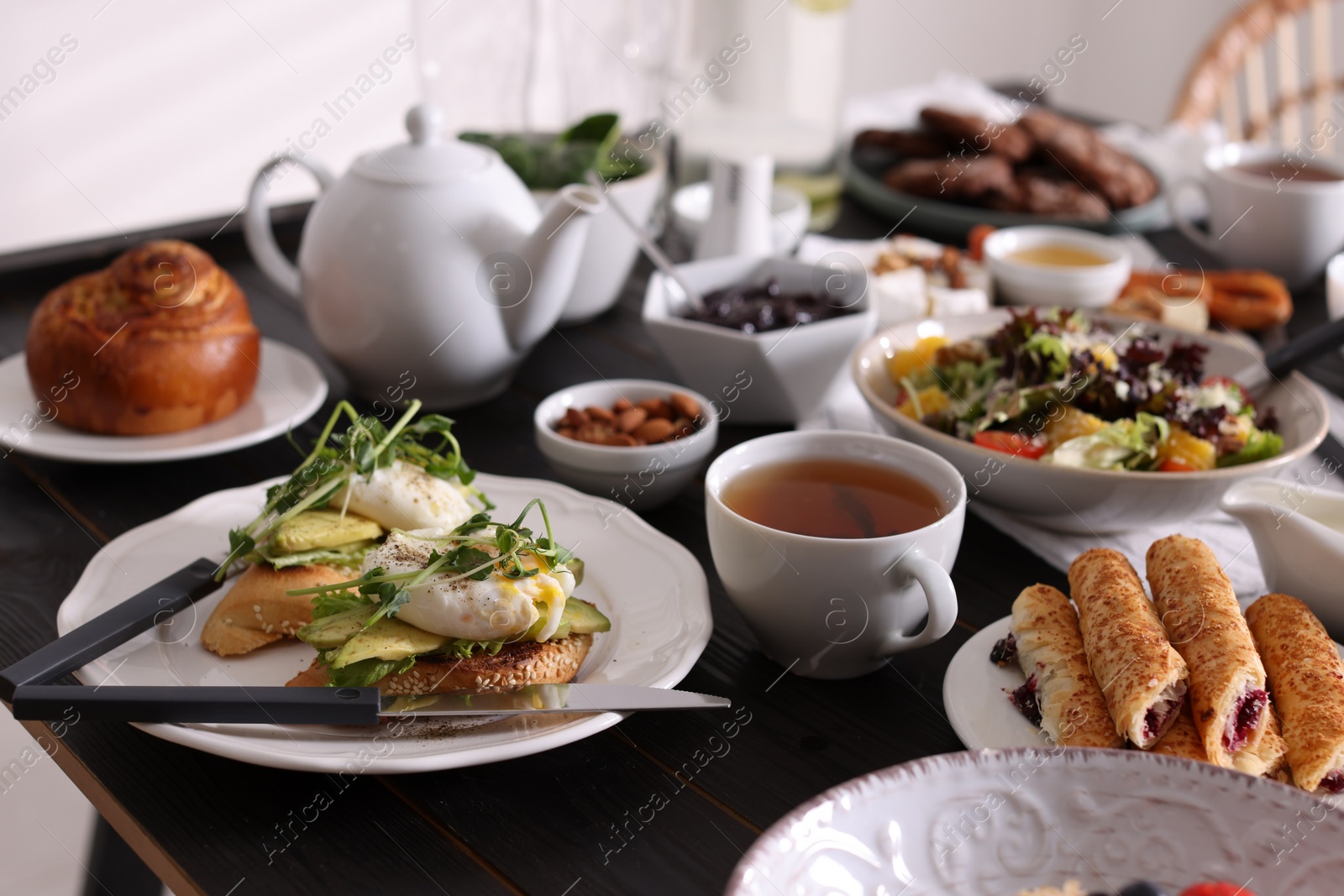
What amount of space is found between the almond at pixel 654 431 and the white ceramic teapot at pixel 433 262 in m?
0.27

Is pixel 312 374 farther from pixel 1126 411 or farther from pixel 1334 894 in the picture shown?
pixel 1334 894

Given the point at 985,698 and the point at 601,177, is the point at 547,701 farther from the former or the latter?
the point at 601,177

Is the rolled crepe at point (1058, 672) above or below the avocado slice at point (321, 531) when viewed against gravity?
below

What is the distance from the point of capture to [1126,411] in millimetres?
1219

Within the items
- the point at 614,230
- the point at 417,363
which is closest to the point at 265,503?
the point at 417,363

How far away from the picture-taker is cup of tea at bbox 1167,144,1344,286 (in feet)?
5.78

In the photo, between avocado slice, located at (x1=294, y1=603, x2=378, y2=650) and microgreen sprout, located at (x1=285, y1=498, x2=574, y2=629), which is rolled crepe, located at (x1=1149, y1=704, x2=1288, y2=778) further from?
avocado slice, located at (x1=294, y1=603, x2=378, y2=650)

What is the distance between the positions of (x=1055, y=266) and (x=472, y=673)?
1.24m

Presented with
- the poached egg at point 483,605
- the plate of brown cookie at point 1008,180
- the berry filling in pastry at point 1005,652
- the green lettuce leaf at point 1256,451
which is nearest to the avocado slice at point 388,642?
the poached egg at point 483,605

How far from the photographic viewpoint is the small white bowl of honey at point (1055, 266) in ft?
5.30

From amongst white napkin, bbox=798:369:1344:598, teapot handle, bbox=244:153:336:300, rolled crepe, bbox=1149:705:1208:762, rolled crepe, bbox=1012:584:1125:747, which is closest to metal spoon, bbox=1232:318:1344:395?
white napkin, bbox=798:369:1344:598

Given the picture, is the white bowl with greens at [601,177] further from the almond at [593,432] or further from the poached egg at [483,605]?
the poached egg at [483,605]

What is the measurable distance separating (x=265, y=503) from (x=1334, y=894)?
926 millimetres

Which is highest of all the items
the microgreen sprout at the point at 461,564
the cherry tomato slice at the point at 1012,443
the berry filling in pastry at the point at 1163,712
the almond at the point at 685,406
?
the microgreen sprout at the point at 461,564
